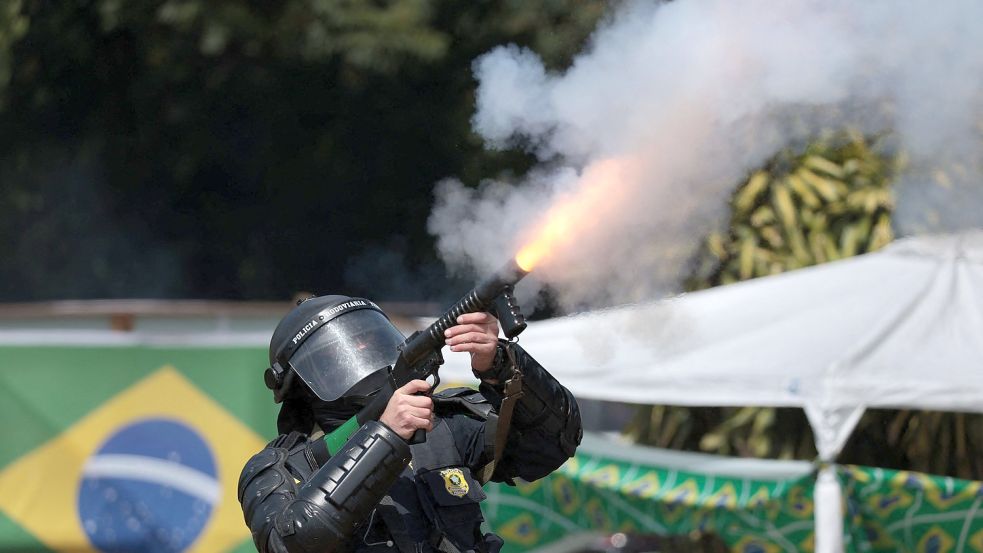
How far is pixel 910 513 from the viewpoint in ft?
19.0

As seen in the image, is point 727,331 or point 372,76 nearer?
point 727,331

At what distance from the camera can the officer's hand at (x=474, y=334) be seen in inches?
131

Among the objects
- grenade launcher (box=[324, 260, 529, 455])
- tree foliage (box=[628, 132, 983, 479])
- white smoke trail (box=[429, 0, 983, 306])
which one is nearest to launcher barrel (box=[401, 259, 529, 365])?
grenade launcher (box=[324, 260, 529, 455])

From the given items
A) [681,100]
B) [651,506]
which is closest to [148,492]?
[651,506]

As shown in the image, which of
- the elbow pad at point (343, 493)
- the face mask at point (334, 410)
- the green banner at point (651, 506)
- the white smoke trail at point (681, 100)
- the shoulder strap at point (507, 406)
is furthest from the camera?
the green banner at point (651, 506)

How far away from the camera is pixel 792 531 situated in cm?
599

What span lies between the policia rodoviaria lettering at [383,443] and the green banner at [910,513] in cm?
261

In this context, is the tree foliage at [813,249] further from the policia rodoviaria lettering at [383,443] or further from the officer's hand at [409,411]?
the officer's hand at [409,411]

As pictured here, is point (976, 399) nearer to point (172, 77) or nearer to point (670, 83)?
point (670, 83)

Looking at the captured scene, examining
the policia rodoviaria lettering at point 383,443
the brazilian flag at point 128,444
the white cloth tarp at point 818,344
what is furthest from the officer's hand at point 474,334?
the brazilian flag at point 128,444

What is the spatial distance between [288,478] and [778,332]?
3122mm

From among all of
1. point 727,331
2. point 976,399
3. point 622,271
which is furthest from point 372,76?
point 622,271

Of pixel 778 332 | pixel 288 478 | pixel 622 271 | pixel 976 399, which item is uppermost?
pixel 778 332

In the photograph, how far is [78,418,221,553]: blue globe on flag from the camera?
258 inches
